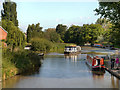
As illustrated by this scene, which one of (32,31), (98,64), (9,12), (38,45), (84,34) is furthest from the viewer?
(84,34)

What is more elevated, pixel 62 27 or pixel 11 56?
pixel 62 27

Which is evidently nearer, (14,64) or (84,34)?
(14,64)

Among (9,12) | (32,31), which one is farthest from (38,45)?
(32,31)

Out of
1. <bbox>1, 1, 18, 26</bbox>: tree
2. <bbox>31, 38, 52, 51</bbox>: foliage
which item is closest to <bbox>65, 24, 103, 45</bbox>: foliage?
<bbox>31, 38, 52, 51</bbox>: foliage

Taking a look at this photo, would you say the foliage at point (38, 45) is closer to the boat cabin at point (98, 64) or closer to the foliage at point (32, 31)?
the foliage at point (32, 31)

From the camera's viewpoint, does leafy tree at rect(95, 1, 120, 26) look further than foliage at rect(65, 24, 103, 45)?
No

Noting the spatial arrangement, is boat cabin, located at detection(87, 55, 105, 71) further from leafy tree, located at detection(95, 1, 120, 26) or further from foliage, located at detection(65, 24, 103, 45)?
foliage, located at detection(65, 24, 103, 45)

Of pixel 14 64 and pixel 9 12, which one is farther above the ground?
pixel 9 12

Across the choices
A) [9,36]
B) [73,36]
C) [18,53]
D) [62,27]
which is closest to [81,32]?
[73,36]

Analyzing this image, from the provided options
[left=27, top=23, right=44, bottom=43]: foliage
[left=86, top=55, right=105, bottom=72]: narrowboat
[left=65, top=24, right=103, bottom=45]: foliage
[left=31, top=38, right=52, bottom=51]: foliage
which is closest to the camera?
[left=86, top=55, right=105, bottom=72]: narrowboat

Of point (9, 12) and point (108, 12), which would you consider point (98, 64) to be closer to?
point (108, 12)

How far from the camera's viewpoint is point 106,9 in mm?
22328

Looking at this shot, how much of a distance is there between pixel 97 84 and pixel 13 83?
279 inches

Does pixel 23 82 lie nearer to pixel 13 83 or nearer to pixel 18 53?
pixel 13 83
